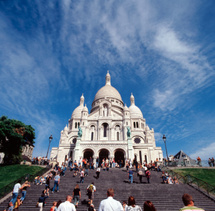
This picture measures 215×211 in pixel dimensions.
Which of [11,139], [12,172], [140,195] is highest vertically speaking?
[11,139]

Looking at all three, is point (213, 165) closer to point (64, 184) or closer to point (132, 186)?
point (132, 186)

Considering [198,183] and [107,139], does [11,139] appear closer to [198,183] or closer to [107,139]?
[107,139]

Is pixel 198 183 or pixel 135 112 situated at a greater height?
pixel 135 112

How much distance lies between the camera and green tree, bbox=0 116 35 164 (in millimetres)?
25328

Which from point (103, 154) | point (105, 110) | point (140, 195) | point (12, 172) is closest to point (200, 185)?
point (140, 195)

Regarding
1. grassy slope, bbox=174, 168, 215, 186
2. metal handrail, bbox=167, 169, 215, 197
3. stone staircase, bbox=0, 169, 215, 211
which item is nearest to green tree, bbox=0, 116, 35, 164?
stone staircase, bbox=0, 169, 215, 211

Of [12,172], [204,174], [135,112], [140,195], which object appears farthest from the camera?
[135,112]

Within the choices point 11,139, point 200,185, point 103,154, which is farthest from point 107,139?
point 200,185

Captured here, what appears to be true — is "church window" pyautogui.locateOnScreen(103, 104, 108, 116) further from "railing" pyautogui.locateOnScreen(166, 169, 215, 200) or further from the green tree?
"railing" pyautogui.locateOnScreen(166, 169, 215, 200)

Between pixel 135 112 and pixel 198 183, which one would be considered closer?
pixel 198 183

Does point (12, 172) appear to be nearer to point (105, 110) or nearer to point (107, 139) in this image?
point (107, 139)

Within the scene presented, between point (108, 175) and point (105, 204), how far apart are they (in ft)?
48.9

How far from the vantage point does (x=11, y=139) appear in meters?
25.8

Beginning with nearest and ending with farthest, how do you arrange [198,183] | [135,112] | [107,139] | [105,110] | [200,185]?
[200,185] < [198,183] < [107,139] < [105,110] < [135,112]
